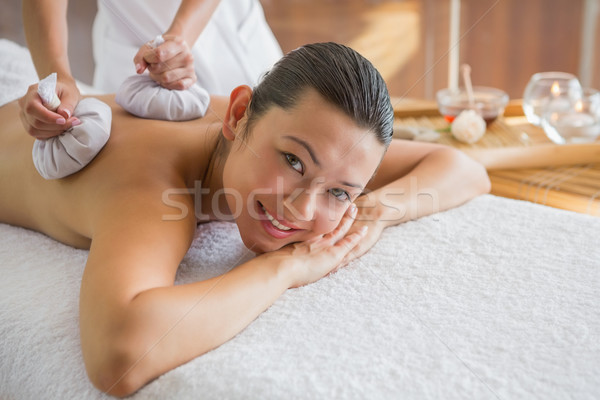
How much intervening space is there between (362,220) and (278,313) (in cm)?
31

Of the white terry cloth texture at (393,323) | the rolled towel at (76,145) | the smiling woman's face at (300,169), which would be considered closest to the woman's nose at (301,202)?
the smiling woman's face at (300,169)

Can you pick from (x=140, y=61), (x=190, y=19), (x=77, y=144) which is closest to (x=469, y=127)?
(x=190, y=19)

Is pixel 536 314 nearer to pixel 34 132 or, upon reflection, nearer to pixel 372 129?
pixel 372 129

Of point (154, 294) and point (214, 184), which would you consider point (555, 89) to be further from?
point (154, 294)

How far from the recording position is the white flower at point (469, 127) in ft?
5.22

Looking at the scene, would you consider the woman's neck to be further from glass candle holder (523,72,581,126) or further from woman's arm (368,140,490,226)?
glass candle holder (523,72,581,126)

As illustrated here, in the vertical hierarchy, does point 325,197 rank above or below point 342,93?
below

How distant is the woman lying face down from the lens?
30.3 inches

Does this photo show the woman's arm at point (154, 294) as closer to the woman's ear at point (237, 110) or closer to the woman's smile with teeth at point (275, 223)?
the woman's smile with teeth at point (275, 223)

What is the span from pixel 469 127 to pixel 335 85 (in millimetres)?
796

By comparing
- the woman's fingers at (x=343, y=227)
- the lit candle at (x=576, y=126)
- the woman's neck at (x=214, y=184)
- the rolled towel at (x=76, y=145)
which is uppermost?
the rolled towel at (x=76, y=145)

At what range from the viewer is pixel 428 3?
3225 millimetres

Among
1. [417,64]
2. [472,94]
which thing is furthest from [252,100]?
[417,64]

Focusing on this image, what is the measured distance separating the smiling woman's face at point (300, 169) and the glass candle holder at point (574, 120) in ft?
2.80
